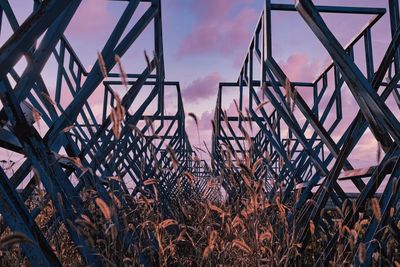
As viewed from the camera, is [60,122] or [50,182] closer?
[50,182]

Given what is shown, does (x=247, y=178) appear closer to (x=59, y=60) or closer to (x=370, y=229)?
(x=370, y=229)

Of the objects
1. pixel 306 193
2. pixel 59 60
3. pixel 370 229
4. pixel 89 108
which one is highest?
pixel 89 108

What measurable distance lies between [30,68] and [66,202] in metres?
0.68

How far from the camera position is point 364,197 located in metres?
2.84

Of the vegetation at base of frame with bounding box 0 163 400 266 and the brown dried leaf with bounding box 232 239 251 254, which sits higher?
the vegetation at base of frame with bounding box 0 163 400 266

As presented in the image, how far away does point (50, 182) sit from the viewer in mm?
2350

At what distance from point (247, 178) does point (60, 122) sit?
104 cm

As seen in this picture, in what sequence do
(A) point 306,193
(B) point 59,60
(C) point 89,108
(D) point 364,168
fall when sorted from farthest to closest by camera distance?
(C) point 89,108 → (B) point 59,60 → (A) point 306,193 → (D) point 364,168

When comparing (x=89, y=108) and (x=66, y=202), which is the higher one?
(x=89, y=108)

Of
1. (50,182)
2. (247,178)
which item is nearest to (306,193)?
(247,178)

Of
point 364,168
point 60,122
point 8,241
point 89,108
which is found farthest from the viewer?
point 89,108

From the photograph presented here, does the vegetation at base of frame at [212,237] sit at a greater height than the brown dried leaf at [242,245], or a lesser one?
greater

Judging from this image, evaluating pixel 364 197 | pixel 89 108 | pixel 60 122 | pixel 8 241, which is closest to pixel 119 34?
pixel 60 122

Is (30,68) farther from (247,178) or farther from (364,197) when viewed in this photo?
(364,197)
